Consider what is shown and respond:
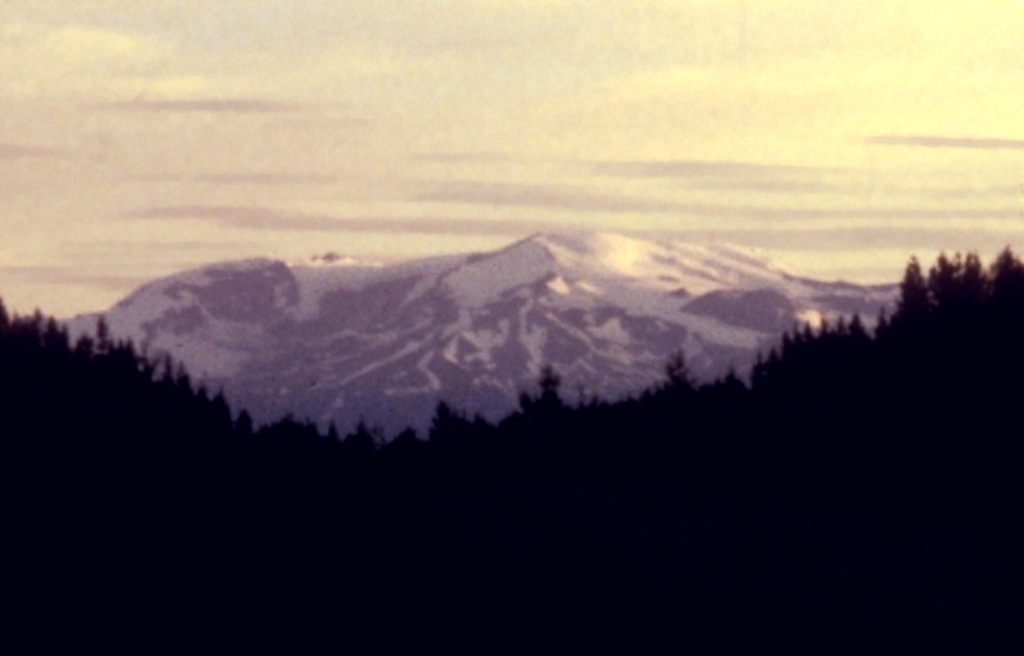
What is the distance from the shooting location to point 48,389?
366 feet

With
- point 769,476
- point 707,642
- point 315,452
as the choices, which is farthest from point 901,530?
point 769,476

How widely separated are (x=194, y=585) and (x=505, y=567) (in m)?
6.72

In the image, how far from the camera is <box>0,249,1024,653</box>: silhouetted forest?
3816 centimetres

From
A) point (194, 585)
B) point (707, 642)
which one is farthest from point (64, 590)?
point (707, 642)

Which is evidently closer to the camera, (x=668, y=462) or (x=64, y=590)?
(x=64, y=590)

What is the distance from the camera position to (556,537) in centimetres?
5234

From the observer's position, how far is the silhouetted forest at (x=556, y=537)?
38.2 m

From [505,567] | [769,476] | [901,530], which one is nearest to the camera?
[505,567]

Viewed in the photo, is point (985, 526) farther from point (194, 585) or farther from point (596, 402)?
point (596, 402)

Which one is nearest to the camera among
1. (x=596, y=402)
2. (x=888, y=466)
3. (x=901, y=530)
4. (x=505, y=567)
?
(x=505, y=567)

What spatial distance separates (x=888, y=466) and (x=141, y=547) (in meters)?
44.0

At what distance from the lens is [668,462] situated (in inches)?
4195

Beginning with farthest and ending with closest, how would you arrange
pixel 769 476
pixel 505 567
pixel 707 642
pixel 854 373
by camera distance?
pixel 854 373
pixel 769 476
pixel 505 567
pixel 707 642

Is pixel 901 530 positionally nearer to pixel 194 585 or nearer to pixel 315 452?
pixel 315 452
